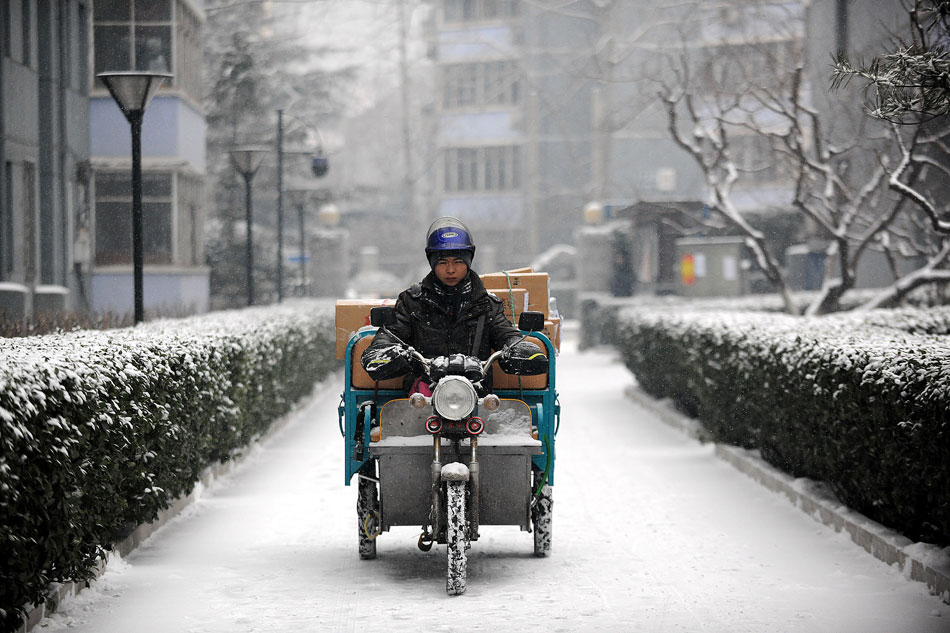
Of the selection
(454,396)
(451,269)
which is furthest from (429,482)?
(451,269)

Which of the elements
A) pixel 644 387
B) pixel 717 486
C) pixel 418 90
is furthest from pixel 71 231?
pixel 418 90

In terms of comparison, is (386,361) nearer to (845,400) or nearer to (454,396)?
(454,396)

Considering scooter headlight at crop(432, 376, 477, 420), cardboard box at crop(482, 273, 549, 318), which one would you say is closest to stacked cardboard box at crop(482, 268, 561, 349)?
cardboard box at crop(482, 273, 549, 318)

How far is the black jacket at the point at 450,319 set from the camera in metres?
8.52

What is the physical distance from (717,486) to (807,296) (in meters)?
15.6

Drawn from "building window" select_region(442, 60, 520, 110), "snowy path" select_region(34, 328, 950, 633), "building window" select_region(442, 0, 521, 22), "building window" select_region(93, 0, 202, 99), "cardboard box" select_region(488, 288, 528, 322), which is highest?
"building window" select_region(442, 0, 521, 22)

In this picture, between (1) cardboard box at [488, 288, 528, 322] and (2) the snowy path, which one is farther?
(1) cardboard box at [488, 288, 528, 322]

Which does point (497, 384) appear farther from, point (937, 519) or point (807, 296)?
point (807, 296)

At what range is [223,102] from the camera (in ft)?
139

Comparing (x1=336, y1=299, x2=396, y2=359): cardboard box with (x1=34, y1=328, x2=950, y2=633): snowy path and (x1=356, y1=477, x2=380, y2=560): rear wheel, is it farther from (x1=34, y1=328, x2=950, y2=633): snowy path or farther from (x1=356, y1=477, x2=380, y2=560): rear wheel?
(x1=34, y1=328, x2=950, y2=633): snowy path

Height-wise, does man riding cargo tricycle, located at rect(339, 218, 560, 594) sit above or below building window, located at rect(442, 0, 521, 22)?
below

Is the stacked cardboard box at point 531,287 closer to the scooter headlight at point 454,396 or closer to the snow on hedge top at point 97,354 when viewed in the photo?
the scooter headlight at point 454,396

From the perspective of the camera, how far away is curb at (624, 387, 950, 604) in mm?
7777

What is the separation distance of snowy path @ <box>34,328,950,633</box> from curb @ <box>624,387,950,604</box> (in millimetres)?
102
